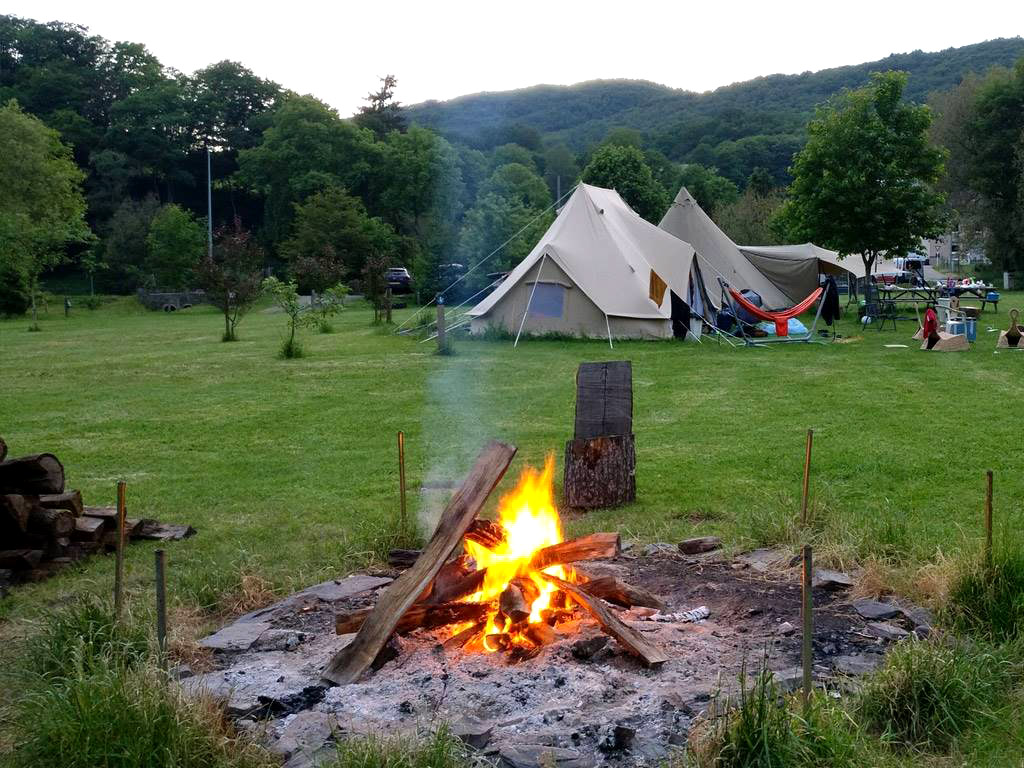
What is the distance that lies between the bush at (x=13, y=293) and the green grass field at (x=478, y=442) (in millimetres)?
15496

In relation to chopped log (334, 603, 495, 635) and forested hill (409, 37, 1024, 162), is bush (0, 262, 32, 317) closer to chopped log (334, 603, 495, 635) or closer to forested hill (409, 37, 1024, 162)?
forested hill (409, 37, 1024, 162)

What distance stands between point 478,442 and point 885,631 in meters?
5.42

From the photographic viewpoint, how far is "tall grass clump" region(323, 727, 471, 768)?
2805mm

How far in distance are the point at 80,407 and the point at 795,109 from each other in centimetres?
8219

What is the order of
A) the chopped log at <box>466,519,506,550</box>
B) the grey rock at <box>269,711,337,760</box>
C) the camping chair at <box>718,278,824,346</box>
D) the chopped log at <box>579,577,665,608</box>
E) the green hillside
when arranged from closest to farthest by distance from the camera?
the grey rock at <box>269,711,337,760</box> < the chopped log at <box>579,577,665,608</box> < the chopped log at <box>466,519,506,550</box> < the camping chair at <box>718,278,824,346</box> < the green hillside

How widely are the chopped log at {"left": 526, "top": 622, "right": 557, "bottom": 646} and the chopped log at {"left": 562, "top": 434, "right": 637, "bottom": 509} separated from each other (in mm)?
2697

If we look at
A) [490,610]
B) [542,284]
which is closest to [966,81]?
[542,284]

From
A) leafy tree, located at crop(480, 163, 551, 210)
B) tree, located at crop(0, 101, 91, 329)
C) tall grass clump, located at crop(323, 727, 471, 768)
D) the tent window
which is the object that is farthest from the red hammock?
tree, located at crop(0, 101, 91, 329)

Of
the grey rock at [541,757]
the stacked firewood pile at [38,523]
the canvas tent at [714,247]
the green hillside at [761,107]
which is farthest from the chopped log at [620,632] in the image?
the green hillside at [761,107]

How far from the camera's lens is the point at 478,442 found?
902 cm

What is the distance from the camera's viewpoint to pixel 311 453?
28.6 ft

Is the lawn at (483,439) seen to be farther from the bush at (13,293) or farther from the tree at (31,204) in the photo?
the bush at (13,293)

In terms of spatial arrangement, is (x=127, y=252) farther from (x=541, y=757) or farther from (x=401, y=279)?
(x=541, y=757)

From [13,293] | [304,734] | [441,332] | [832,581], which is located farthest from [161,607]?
[13,293]
